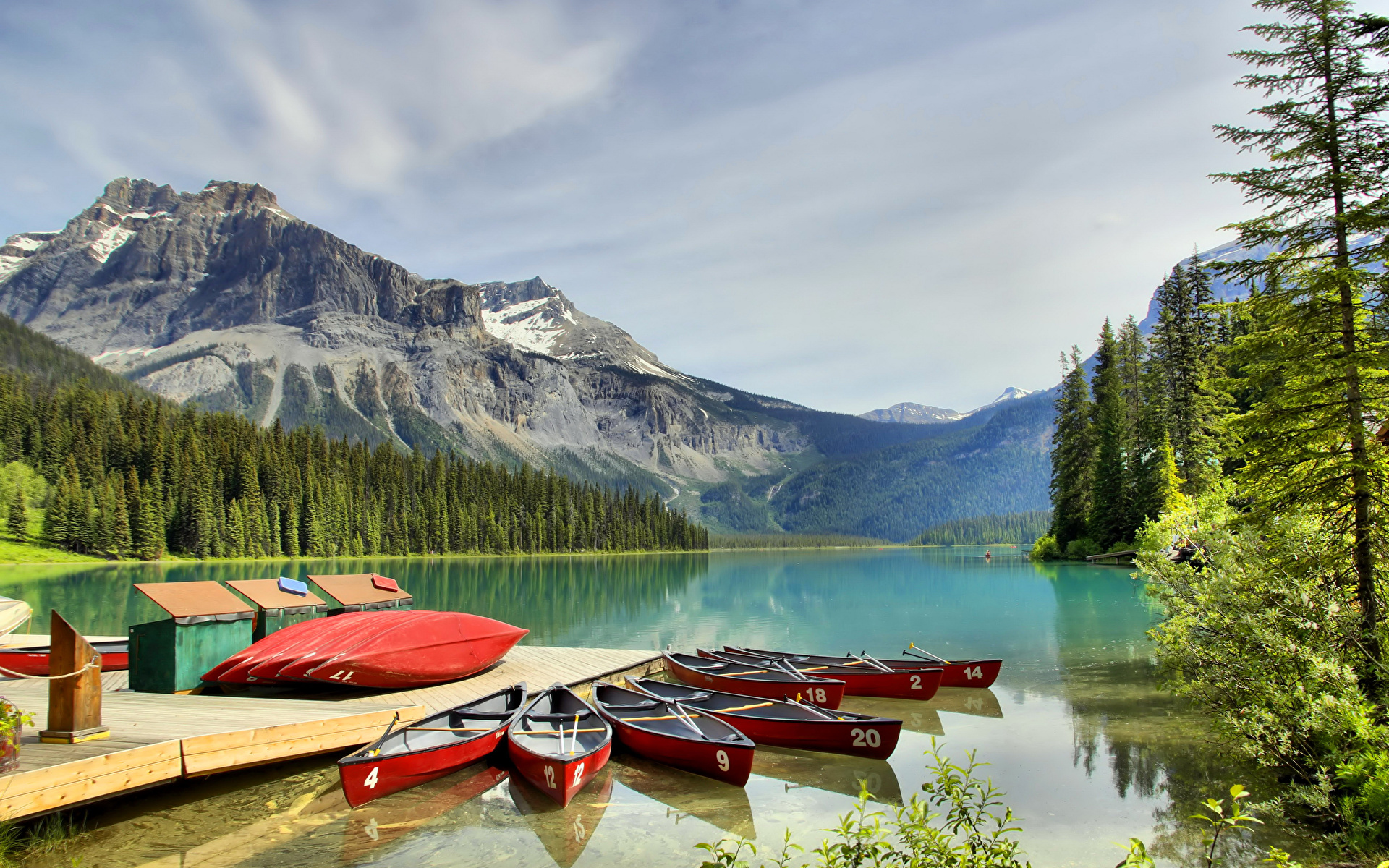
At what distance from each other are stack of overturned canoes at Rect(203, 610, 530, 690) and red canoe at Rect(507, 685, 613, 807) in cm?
331

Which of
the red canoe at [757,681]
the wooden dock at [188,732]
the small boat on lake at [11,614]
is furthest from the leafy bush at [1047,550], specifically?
the small boat on lake at [11,614]

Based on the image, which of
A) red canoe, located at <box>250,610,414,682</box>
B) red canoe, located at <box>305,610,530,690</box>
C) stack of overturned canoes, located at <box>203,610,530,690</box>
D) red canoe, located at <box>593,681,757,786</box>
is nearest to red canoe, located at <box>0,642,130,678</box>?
stack of overturned canoes, located at <box>203,610,530,690</box>

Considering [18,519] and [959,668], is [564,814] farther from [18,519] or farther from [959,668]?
[18,519]

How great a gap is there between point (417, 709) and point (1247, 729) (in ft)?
49.2

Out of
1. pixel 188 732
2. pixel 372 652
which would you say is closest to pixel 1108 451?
pixel 372 652

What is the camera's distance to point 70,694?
408 inches

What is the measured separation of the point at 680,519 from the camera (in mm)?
167250

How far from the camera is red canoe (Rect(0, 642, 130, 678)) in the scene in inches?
698

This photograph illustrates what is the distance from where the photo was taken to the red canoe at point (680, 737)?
1320 cm

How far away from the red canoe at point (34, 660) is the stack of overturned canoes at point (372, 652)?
411cm

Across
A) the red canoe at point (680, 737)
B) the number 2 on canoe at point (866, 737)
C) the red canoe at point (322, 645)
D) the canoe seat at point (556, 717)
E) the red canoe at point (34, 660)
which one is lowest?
the number 2 on canoe at point (866, 737)

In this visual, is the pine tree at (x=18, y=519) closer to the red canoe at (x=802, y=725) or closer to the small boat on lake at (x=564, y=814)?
the red canoe at (x=802, y=725)

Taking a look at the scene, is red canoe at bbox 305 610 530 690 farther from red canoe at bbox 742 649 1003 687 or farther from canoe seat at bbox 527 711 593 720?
red canoe at bbox 742 649 1003 687

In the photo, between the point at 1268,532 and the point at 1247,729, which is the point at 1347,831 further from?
the point at 1268,532
